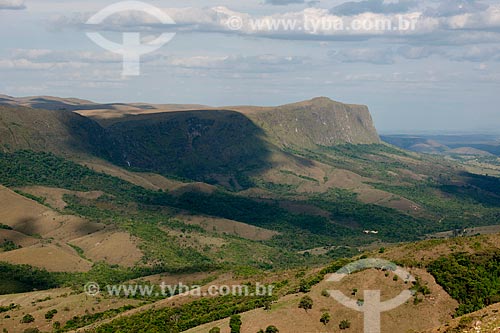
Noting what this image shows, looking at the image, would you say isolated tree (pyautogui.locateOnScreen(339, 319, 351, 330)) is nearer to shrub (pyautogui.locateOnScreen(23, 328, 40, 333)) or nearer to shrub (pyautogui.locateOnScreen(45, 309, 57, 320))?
shrub (pyautogui.locateOnScreen(23, 328, 40, 333))

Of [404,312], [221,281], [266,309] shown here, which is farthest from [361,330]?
[221,281]

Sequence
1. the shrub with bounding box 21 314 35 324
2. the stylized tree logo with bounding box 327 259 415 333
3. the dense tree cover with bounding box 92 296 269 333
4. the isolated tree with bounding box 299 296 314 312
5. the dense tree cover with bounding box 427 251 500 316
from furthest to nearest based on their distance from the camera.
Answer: the shrub with bounding box 21 314 35 324 → the dense tree cover with bounding box 92 296 269 333 → the isolated tree with bounding box 299 296 314 312 → the dense tree cover with bounding box 427 251 500 316 → the stylized tree logo with bounding box 327 259 415 333

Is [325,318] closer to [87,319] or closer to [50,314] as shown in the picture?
[87,319]

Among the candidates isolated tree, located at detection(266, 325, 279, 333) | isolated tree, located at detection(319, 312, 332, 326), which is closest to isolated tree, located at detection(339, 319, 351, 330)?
isolated tree, located at detection(319, 312, 332, 326)

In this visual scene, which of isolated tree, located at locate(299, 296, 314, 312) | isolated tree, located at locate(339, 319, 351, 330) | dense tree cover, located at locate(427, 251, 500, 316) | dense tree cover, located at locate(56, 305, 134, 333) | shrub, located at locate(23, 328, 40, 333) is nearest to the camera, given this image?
isolated tree, located at locate(339, 319, 351, 330)

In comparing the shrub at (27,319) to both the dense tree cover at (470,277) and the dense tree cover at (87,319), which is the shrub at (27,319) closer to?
the dense tree cover at (87,319)

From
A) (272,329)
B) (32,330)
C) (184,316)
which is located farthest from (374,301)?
(32,330)
